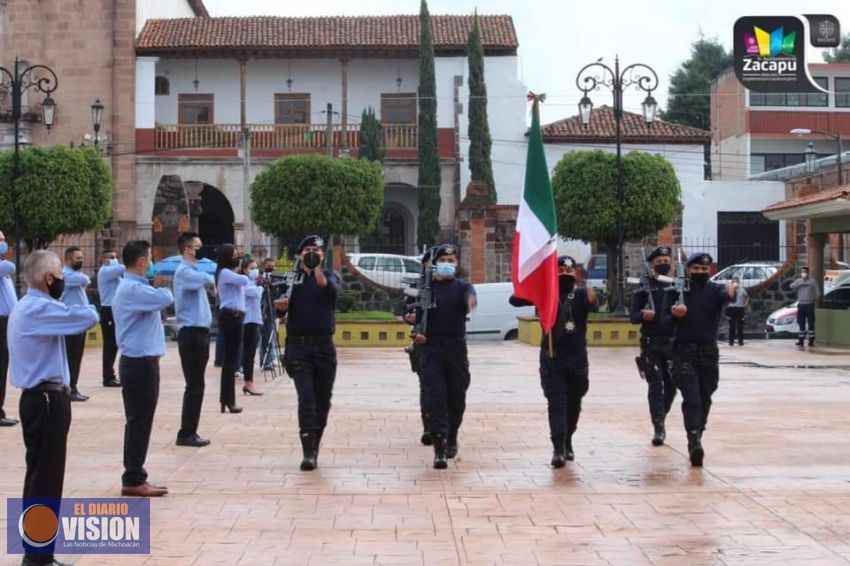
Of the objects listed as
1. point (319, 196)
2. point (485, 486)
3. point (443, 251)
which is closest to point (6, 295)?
point (443, 251)

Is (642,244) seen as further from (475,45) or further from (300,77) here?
(300,77)

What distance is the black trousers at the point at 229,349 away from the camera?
1420 cm

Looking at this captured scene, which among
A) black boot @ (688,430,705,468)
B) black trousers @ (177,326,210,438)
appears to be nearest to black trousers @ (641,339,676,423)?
black boot @ (688,430,705,468)

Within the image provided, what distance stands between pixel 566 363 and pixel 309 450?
2172 millimetres

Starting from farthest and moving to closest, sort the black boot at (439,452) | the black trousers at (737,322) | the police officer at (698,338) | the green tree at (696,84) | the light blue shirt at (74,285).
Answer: the green tree at (696,84)
the black trousers at (737,322)
the light blue shirt at (74,285)
the police officer at (698,338)
the black boot at (439,452)

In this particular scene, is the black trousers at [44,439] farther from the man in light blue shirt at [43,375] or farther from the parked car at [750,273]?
the parked car at [750,273]

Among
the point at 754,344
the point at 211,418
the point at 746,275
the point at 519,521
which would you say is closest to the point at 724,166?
the point at 746,275

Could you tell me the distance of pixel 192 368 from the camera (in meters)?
12.0

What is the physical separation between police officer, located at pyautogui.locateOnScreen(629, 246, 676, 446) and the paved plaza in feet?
1.17

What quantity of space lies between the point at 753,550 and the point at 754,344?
23.1 m

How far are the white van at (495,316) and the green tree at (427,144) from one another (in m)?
14.9

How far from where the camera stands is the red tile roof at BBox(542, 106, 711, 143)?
4812 cm

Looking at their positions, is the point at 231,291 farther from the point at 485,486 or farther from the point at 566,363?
the point at 485,486

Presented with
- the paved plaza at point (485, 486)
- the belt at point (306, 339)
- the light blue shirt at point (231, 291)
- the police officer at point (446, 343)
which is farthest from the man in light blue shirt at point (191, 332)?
the light blue shirt at point (231, 291)
